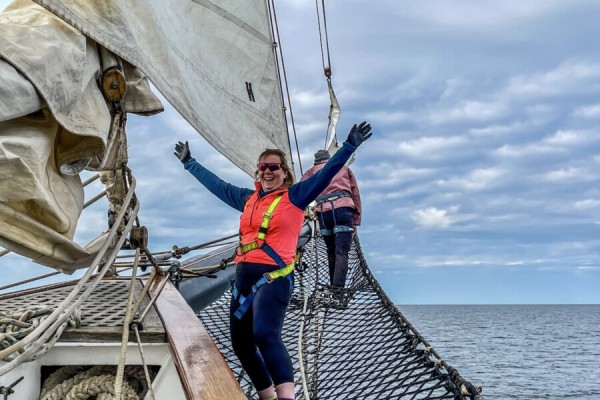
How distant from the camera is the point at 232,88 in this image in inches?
106

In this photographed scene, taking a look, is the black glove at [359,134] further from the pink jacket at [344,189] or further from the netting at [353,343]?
the pink jacket at [344,189]

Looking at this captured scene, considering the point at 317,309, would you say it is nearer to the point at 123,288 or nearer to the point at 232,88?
the point at 123,288

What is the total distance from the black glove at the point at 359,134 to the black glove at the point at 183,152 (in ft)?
3.23

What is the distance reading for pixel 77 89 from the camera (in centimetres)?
168

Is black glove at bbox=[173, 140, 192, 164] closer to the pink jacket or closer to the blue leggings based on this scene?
the blue leggings

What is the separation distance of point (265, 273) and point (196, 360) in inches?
22.1

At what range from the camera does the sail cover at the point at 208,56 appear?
1.88 m

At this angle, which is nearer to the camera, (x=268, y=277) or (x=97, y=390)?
(x=97, y=390)

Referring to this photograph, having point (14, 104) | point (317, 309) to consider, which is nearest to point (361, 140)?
point (14, 104)

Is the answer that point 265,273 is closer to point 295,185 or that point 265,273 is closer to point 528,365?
point 295,185

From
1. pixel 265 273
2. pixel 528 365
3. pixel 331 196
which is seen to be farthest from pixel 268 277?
pixel 528 365

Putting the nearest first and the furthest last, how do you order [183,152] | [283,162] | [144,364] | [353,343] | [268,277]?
[144,364] → [268,277] → [283,162] → [183,152] → [353,343]

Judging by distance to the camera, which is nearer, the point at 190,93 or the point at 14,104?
the point at 14,104

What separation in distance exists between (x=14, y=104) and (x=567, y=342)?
48057mm
